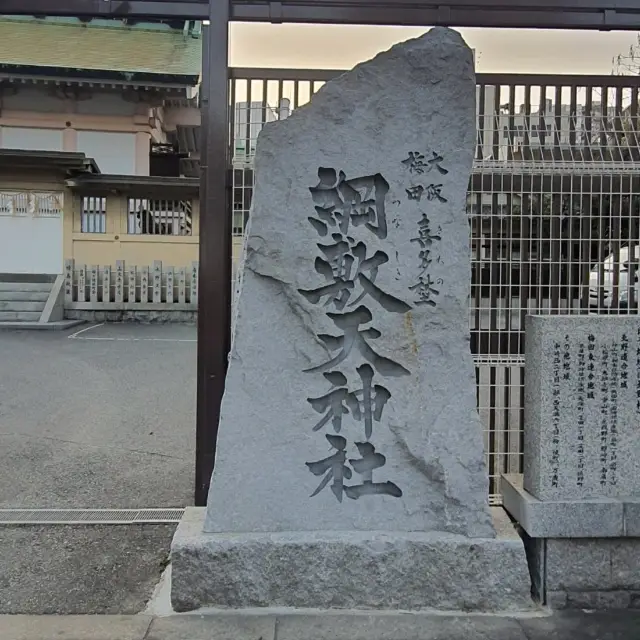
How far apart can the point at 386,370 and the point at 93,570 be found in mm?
2046

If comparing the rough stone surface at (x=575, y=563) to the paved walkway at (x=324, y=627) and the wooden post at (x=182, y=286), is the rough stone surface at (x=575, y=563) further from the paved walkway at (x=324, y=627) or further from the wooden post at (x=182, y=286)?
the wooden post at (x=182, y=286)

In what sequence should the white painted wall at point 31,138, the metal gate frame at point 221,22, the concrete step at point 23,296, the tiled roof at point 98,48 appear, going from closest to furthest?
the metal gate frame at point 221,22, the concrete step at point 23,296, the tiled roof at point 98,48, the white painted wall at point 31,138

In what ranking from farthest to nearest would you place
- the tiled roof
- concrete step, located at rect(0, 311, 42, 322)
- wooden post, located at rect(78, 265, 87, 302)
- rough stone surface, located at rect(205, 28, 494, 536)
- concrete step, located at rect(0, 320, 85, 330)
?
the tiled roof
wooden post, located at rect(78, 265, 87, 302)
concrete step, located at rect(0, 311, 42, 322)
concrete step, located at rect(0, 320, 85, 330)
rough stone surface, located at rect(205, 28, 494, 536)

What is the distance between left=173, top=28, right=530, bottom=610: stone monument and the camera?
326cm

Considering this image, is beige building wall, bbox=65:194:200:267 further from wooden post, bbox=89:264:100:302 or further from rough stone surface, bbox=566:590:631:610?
rough stone surface, bbox=566:590:631:610

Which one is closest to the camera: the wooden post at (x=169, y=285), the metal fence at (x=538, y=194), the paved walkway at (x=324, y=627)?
the paved walkway at (x=324, y=627)

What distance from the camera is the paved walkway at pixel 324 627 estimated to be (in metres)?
3.03

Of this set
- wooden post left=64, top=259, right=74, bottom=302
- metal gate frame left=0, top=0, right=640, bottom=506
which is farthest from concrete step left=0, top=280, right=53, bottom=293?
metal gate frame left=0, top=0, right=640, bottom=506

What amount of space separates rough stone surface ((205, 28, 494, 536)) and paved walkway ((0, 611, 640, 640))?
0.41 metres

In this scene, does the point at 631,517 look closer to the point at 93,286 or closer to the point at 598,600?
the point at 598,600

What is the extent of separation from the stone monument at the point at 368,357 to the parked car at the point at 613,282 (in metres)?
1.77

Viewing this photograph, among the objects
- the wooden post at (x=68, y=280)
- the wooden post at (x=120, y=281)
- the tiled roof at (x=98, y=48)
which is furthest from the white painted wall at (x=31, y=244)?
the tiled roof at (x=98, y=48)

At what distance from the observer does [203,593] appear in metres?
3.22

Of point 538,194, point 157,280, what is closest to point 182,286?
point 157,280
